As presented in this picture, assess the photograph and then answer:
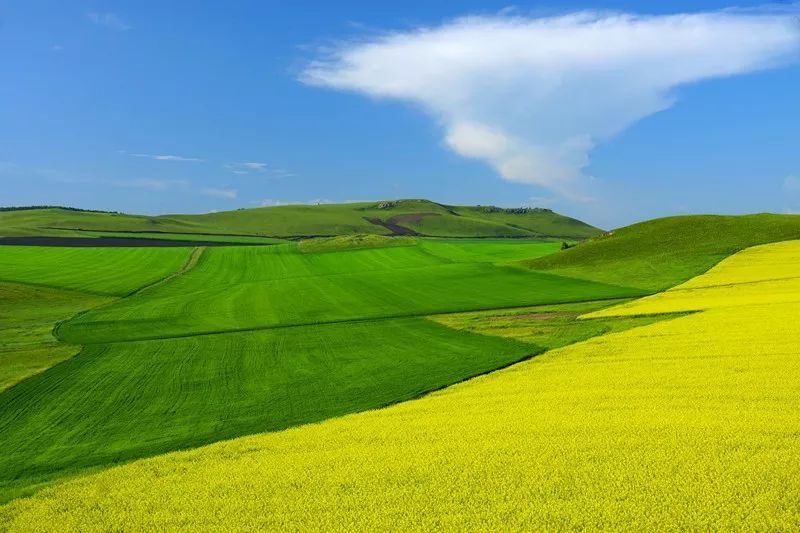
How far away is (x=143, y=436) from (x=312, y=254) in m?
94.0

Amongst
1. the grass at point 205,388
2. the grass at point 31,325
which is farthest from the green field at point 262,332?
the grass at point 31,325

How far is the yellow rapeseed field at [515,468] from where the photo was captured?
31.0ft

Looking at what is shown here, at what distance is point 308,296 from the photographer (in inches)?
2442

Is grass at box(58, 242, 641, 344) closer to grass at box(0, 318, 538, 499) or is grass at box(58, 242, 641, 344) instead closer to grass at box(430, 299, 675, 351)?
grass at box(430, 299, 675, 351)

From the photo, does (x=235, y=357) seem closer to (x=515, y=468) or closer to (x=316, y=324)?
(x=316, y=324)

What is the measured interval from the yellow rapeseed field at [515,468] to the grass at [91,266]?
6106 cm

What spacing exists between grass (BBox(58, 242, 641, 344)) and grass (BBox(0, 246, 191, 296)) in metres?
5.88

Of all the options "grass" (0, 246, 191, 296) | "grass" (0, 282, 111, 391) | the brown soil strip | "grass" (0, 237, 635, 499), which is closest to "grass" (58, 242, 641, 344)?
"grass" (0, 237, 635, 499)

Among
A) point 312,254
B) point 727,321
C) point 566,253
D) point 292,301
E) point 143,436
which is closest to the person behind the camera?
point 143,436

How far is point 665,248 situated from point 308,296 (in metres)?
49.0

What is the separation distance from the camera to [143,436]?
776 inches

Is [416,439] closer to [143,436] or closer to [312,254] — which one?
[143,436]

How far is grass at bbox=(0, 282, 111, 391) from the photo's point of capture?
3241 cm

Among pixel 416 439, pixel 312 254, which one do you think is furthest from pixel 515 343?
pixel 312 254
